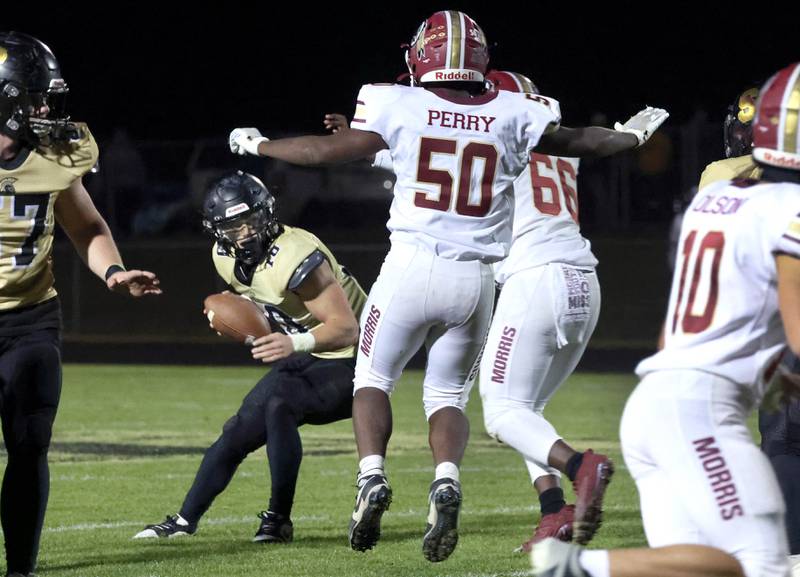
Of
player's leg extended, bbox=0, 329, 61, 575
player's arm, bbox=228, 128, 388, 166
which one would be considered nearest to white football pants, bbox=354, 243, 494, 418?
player's arm, bbox=228, 128, 388, 166

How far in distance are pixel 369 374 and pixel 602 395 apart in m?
8.12

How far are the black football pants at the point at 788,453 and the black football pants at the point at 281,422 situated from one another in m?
1.86

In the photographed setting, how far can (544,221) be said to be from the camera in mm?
6031

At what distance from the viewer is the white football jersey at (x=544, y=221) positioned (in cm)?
599

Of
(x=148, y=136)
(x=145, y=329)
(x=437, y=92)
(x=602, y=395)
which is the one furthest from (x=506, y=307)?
(x=148, y=136)

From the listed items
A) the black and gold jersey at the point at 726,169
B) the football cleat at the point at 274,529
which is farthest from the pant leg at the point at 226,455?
the black and gold jersey at the point at 726,169

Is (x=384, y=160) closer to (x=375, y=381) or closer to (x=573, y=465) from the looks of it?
(x=375, y=381)

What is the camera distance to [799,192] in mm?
3699

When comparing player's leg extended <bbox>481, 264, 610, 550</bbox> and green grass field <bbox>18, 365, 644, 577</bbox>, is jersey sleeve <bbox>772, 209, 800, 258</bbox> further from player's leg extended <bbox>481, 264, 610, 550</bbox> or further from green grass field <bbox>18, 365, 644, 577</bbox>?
green grass field <bbox>18, 365, 644, 577</bbox>

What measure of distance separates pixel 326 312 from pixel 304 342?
388 millimetres

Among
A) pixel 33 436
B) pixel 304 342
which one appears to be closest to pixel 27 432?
pixel 33 436

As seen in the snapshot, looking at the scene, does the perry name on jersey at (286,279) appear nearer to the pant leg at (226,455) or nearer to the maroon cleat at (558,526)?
the pant leg at (226,455)

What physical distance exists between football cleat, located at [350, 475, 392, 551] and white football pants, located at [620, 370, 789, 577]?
1.44 meters

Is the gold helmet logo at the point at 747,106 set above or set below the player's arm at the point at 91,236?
above
